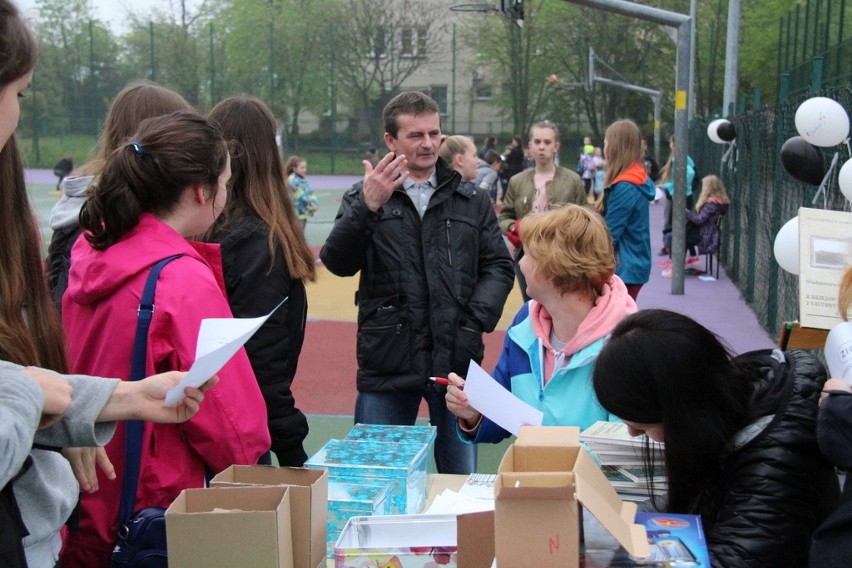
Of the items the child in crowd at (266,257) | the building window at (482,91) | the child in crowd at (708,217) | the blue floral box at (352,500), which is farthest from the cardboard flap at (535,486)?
the building window at (482,91)

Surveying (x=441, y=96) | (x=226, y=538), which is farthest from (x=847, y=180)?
(x=441, y=96)

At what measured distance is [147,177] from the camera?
2.61 m

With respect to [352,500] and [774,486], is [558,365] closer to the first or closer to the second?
[352,500]

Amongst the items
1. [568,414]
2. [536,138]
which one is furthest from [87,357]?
[536,138]

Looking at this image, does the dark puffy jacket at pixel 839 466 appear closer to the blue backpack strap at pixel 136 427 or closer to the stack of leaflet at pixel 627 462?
the stack of leaflet at pixel 627 462

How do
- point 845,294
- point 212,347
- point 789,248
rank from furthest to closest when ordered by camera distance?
point 789,248 < point 845,294 < point 212,347

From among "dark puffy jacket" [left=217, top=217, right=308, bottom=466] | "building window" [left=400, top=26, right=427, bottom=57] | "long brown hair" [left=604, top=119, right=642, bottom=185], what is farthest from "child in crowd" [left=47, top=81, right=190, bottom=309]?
"building window" [left=400, top=26, right=427, bottom=57]

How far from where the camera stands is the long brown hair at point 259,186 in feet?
11.4

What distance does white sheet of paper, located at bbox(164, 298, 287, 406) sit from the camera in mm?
1725

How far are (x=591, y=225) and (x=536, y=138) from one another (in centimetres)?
470

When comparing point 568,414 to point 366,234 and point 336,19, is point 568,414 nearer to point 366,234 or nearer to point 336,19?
point 366,234

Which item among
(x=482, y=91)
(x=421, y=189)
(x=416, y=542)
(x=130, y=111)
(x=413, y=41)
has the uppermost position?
(x=413, y=41)

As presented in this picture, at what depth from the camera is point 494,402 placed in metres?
2.55

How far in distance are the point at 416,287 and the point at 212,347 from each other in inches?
92.8
